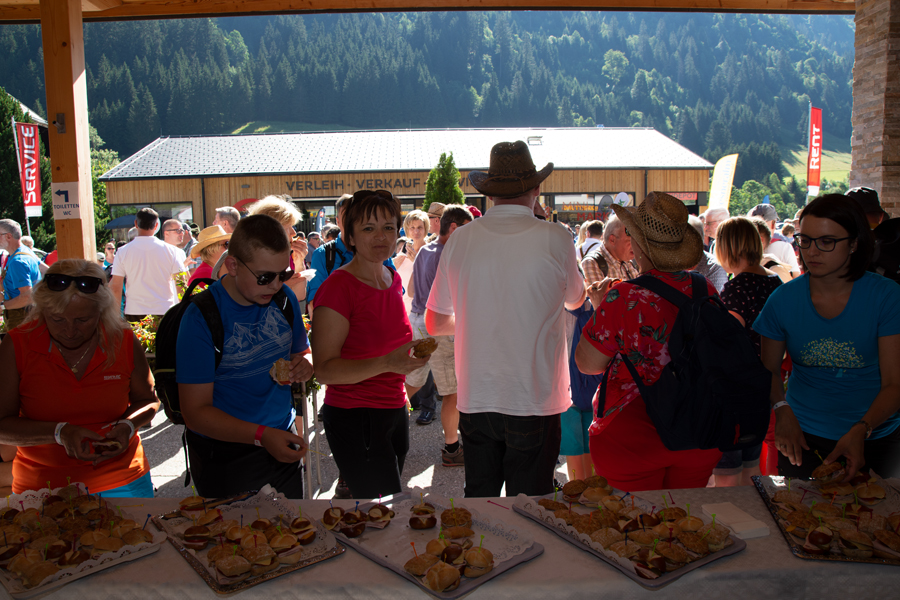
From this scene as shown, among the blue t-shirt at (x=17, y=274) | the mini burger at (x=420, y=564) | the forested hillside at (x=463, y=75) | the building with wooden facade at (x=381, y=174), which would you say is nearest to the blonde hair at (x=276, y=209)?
the mini burger at (x=420, y=564)

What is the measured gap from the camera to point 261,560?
150 cm

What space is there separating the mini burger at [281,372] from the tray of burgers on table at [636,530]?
94 cm

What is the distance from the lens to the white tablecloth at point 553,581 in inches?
57.2

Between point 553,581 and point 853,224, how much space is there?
163 cm

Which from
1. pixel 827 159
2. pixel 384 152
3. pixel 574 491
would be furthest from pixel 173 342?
pixel 827 159

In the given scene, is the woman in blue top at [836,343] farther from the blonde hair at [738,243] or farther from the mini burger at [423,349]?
the mini burger at [423,349]

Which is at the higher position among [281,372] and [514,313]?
[514,313]

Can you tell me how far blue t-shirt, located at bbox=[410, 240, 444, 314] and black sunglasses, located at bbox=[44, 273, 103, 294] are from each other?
2.83 metres

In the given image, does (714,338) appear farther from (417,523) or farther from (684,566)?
(417,523)

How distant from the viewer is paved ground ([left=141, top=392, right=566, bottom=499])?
4102 millimetres

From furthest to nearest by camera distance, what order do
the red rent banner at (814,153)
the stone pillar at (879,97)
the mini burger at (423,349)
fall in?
the red rent banner at (814,153), the stone pillar at (879,97), the mini burger at (423,349)

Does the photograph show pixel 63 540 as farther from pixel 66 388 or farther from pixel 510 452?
pixel 510 452

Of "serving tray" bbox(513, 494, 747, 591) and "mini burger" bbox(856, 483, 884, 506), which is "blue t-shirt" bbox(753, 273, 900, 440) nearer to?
"mini burger" bbox(856, 483, 884, 506)

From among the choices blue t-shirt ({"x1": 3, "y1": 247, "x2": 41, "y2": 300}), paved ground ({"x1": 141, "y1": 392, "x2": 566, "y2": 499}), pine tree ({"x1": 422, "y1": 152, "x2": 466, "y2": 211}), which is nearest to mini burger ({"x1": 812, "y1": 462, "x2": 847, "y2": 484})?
paved ground ({"x1": 141, "y1": 392, "x2": 566, "y2": 499})
